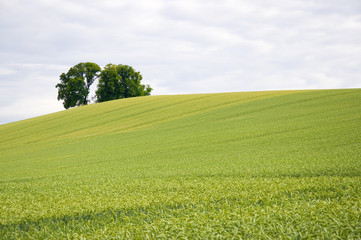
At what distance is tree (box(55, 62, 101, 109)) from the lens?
61.1 meters

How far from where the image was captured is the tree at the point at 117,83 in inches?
2457

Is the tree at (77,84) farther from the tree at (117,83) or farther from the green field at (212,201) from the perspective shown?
the green field at (212,201)

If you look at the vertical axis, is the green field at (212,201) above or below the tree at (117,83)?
below

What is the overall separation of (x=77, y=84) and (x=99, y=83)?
179 inches

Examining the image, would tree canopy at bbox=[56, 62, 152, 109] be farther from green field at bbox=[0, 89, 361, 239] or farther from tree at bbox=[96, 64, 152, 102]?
green field at bbox=[0, 89, 361, 239]

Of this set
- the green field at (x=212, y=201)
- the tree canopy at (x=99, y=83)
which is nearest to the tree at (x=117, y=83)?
the tree canopy at (x=99, y=83)

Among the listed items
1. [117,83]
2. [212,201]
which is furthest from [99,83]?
[212,201]

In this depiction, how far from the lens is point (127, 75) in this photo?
64.6m

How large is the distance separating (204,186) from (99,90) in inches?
2336

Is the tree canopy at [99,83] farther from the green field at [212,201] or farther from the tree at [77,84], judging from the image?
the green field at [212,201]

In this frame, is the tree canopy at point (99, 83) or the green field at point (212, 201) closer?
the green field at point (212, 201)

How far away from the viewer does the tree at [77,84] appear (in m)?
61.1

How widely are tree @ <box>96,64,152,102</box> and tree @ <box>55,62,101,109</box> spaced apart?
2946mm

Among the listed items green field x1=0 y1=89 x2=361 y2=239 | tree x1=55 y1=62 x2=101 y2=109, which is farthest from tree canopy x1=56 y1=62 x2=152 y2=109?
green field x1=0 y1=89 x2=361 y2=239
